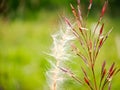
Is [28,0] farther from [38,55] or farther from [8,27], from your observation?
[38,55]

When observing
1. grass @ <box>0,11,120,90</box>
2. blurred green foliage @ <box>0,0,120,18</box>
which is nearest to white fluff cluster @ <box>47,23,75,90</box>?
grass @ <box>0,11,120,90</box>

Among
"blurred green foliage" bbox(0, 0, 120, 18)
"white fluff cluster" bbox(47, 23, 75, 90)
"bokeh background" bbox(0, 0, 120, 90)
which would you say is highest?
"white fluff cluster" bbox(47, 23, 75, 90)

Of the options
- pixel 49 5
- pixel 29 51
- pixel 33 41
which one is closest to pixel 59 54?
pixel 29 51

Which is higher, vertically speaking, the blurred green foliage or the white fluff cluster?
the white fluff cluster

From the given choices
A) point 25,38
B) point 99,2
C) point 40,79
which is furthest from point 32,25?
point 40,79

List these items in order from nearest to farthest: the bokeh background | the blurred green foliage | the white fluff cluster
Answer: the white fluff cluster → the bokeh background → the blurred green foliage

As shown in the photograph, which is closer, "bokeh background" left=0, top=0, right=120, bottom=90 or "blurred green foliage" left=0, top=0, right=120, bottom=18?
"bokeh background" left=0, top=0, right=120, bottom=90

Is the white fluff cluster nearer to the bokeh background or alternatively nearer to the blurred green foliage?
the bokeh background

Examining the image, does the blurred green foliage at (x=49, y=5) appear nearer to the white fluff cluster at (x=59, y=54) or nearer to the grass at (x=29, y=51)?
the grass at (x=29, y=51)

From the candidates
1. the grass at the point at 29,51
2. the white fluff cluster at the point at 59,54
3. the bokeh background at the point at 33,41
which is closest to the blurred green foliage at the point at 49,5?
the bokeh background at the point at 33,41
